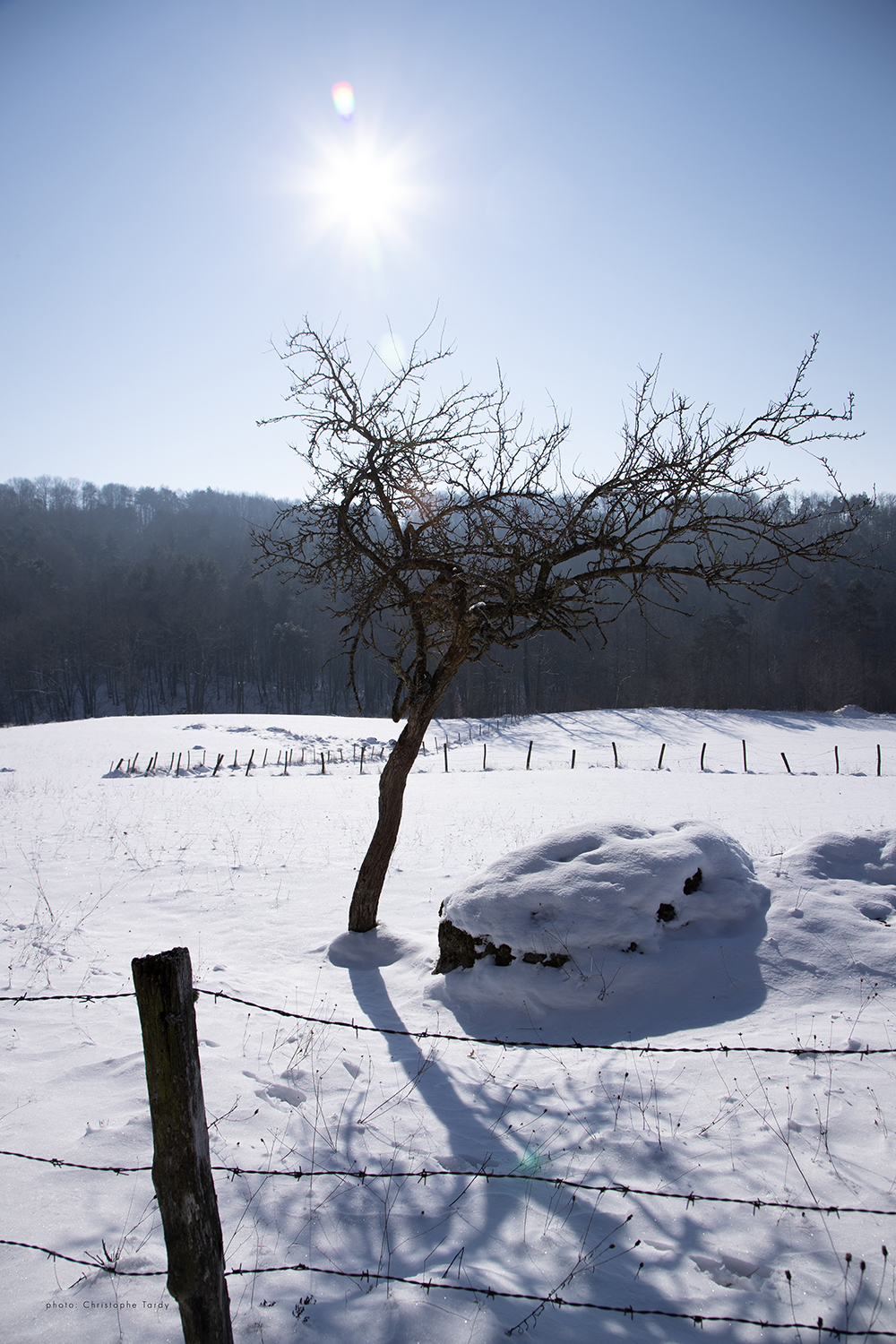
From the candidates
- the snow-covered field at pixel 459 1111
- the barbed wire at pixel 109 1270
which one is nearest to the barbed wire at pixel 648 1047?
the snow-covered field at pixel 459 1111

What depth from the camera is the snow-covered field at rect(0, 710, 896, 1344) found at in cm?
279

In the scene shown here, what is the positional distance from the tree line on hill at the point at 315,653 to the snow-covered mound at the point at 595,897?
52.4m

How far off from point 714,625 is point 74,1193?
65.2 meters

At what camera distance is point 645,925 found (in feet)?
19.2

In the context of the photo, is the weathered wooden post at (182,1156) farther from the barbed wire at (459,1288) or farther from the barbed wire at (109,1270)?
the barbed wire at (109,1270)

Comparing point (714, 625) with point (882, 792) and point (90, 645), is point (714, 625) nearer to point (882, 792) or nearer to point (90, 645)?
point (882, 792)

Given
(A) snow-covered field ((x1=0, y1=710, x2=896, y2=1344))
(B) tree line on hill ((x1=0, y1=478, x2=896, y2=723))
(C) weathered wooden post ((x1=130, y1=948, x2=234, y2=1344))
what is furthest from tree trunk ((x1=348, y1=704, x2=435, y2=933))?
(B) tree line on hill ((x1=0, y1=478, x2=896, y2=723))

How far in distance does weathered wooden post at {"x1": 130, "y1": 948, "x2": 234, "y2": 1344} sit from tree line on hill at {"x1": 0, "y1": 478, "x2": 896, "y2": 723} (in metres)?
56.3

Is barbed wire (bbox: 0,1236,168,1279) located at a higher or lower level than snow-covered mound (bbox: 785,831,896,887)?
lower

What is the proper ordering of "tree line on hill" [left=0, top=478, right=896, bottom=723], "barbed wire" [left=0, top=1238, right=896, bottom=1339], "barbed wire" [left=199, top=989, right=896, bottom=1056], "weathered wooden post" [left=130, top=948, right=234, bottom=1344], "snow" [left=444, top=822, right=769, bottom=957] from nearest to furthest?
"weathered wooden post" [left=130, top=948, right=234, bottom=1344]
"barbed wire" [left=0, top=1238, right=896, bottom=1339]
"barbed wire" [left=199, top=989, right=896, bottom=1056]
"snow" [left=444, top=822, right=769, bottom=957]
"tree line on hill" [left=0, top=478, right=896, bottom=723]

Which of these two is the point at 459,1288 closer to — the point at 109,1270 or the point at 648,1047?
the point at 109,1270

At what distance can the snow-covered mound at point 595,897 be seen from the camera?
5.82m

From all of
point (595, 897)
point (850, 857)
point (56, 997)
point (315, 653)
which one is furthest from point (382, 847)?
point (315, 653)

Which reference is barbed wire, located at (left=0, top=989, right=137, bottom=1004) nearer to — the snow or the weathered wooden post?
the weathered wooden post
